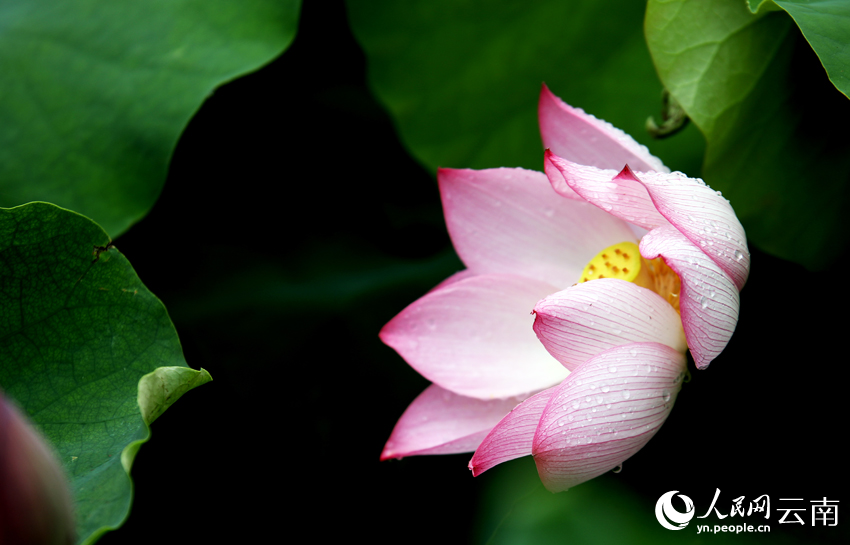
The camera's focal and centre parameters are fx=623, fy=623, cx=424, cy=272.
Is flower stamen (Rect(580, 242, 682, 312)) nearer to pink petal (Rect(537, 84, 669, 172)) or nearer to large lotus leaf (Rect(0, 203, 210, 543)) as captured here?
pink petal (Rect(537, 84, 669, 172))

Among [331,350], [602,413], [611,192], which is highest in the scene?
[611,192]

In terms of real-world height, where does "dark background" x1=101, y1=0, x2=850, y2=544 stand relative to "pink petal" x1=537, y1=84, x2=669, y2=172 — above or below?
below

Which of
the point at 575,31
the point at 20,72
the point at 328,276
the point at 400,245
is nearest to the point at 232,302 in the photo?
the point at 328,276

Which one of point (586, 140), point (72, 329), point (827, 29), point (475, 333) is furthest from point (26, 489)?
point (827, 29)

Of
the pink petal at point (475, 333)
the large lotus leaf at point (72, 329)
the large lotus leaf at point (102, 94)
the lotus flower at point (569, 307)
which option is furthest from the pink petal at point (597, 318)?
the large lotus leaf at point (102, 94)

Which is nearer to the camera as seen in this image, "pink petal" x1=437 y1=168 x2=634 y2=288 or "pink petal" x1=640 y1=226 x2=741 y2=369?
"pink petal" x1=640 y1=226 x2=741 y2=369

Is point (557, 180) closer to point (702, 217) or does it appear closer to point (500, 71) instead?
point (702, 217)

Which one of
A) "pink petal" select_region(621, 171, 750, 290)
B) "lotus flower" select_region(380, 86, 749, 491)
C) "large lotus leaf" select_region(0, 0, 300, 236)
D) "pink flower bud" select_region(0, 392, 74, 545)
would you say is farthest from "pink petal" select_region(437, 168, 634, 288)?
"pink flower bud" select_region(0, 392, 74, 545)
